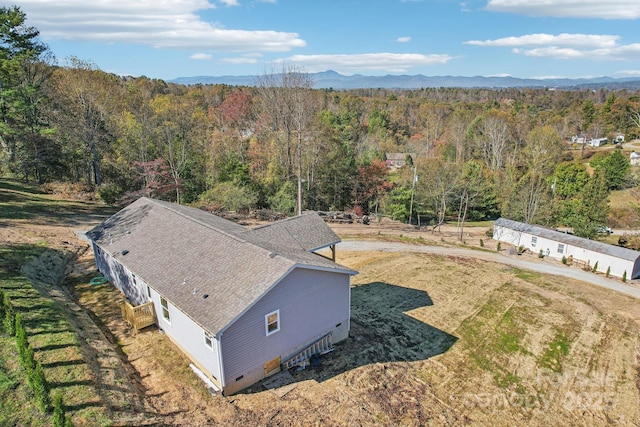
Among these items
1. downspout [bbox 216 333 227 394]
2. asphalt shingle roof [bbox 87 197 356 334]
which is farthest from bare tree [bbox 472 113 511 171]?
downspout [bbox 216 333 227 394]

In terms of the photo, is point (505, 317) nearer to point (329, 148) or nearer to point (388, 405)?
point (388, 405)

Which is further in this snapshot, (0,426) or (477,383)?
(477,383)

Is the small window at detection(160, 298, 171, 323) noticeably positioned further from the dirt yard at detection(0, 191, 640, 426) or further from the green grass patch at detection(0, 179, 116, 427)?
the green grass patch at detection(0, 179, 116, 427)

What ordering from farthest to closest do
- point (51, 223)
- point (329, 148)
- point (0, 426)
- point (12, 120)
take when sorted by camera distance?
point (329, 148) → point (12, 120) → point (51, 223) → point (0, 426)

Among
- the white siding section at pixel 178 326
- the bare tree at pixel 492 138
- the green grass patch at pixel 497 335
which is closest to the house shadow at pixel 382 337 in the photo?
the green grass patch at pixel 497 335

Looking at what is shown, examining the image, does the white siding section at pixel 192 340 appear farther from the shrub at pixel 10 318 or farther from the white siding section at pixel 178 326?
the shrub at pixel 10 318

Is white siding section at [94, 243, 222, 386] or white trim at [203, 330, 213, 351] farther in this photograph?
white siding section at [94, 243, 222, 386]

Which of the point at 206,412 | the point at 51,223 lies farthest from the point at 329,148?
the point at 206,412
